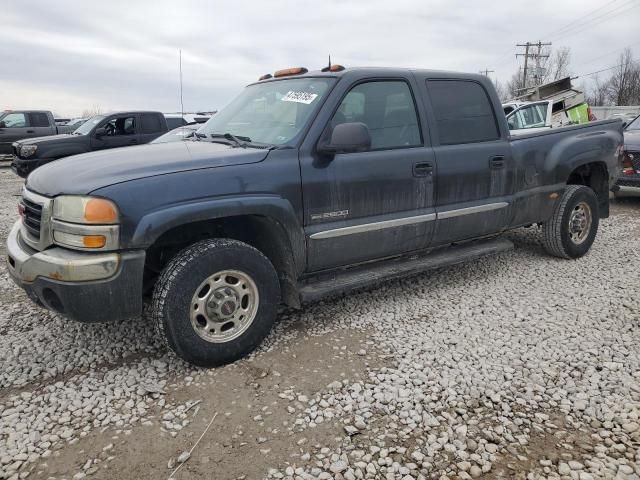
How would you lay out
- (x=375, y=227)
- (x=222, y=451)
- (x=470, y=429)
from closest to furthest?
(x=222, y=451)
(x=470, y=429)
(x=375, y=227)

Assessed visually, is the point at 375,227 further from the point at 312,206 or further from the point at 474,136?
the point at 474,136

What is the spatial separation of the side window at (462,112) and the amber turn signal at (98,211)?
103 inches

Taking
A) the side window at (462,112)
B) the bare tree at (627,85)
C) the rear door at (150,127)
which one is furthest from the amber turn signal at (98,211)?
the bare tree at (627,85)

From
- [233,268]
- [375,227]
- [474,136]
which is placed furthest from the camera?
[474,136]

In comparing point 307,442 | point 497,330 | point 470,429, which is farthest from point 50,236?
point 497,330

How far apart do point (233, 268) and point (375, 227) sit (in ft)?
3.82

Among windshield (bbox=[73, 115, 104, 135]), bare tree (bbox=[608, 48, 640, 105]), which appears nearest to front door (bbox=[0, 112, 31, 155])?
windshield (bbox=[73, 115, 104, 135])

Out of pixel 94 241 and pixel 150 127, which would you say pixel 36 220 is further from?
pixel 150 127

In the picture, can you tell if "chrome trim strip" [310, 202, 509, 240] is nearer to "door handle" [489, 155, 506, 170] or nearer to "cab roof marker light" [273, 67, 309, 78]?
"door handle" [489, 155, 506, 170]

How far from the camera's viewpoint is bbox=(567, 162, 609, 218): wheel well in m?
5.56

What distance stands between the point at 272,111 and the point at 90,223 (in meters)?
1.66

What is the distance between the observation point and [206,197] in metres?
2.95

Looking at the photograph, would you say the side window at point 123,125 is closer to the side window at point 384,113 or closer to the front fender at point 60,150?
the front fender at point 60,150

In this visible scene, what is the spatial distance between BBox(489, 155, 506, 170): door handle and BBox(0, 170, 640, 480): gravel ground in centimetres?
116
